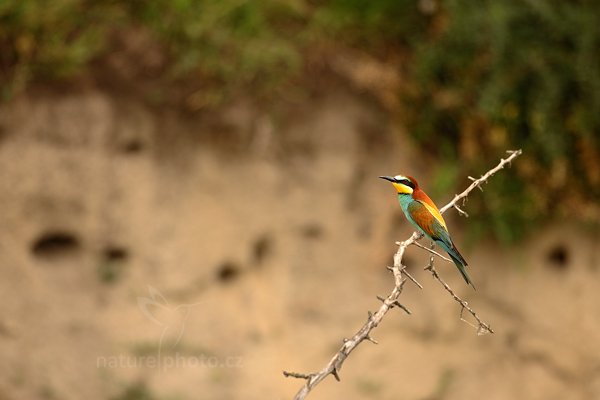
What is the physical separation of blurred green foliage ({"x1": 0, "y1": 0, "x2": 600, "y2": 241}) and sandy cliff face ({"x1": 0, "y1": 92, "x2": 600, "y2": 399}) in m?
0.17

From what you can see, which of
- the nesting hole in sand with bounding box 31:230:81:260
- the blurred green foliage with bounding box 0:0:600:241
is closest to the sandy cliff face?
the nesting hole in sand with bounding box 31:230:81:260

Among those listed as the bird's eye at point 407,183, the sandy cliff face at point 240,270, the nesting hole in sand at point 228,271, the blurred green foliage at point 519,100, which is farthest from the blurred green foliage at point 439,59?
the bird's eye at point 407,183

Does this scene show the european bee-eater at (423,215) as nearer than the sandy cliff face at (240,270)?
Yes

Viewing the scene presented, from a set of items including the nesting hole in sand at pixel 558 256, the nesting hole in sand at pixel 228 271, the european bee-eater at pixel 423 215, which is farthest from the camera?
the nesting hole in sand at pixel 558 256

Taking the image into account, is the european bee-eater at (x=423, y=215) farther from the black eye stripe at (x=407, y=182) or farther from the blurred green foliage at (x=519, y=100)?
the blurred green foliage at (x=519, y=100)

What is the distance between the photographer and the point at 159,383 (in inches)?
157

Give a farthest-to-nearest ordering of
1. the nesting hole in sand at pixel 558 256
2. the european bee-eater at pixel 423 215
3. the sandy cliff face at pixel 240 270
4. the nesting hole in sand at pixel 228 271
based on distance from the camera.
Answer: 1. the nesting hole in sand at pixel 558 256
2. the nesting hole in sand at pixel 228 271
3. the sandy cliff face at pixel 240 270
4. the european bee-eater at pixel 423 215

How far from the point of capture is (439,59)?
4.05m

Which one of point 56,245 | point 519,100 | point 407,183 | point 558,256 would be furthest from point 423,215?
point 558,256

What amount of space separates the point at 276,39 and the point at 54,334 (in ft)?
5.46

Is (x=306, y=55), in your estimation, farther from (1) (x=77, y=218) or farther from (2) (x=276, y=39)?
(1) (x=77, y=218)

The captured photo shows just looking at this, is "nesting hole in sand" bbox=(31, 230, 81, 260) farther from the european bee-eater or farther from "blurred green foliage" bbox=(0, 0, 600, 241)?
the european bee-eater

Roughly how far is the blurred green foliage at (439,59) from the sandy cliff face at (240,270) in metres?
0.17

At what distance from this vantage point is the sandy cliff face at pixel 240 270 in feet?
12.9
